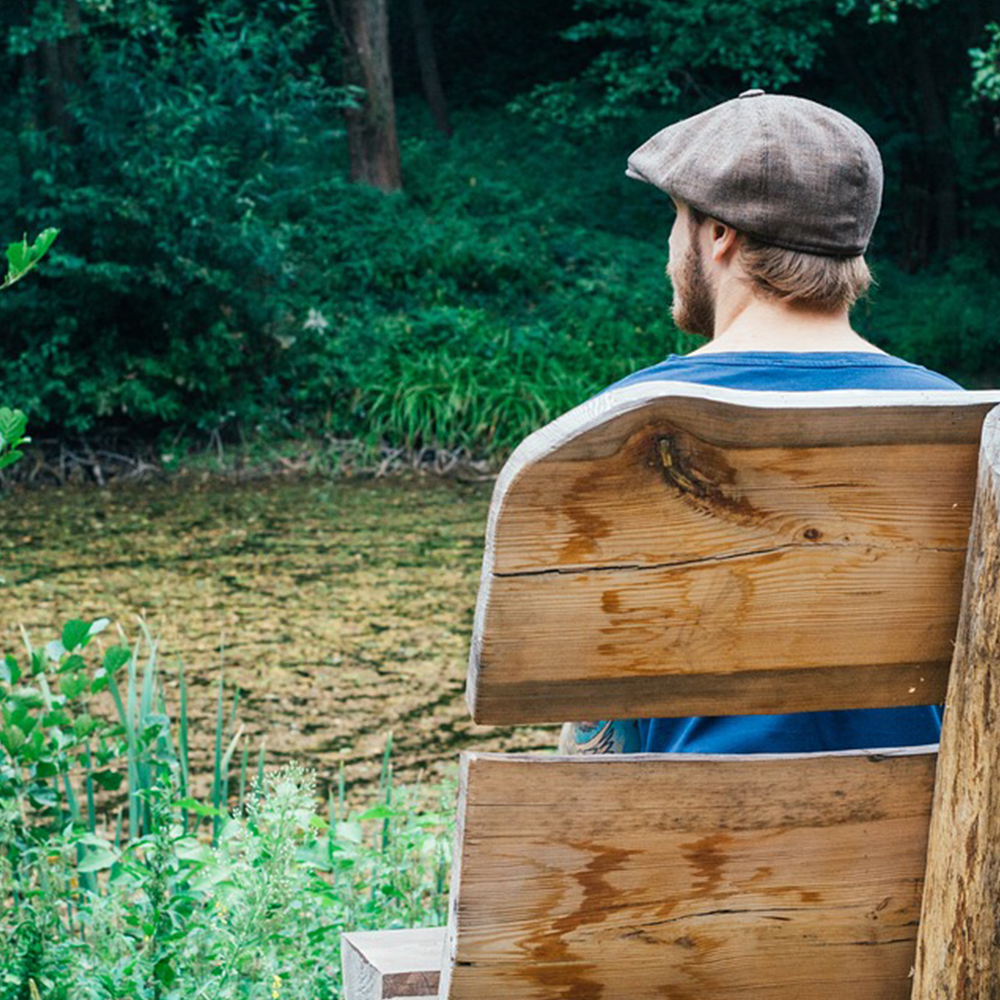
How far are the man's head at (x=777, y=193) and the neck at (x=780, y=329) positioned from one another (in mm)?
10

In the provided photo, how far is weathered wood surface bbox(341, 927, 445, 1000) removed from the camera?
64.8 inches

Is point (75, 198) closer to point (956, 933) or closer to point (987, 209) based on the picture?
point (987, 209)

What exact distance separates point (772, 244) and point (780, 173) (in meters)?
0.08

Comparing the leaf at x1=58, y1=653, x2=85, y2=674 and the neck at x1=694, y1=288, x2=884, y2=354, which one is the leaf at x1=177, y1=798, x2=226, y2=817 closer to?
the leaf at x1=58, y1=653, x2=85, y2=674

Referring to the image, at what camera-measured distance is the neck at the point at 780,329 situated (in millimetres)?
1807

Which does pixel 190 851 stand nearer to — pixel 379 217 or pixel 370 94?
pixel 379 217

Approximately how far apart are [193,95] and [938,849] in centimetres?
1053

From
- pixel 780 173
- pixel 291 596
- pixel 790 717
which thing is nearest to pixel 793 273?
pixel 780 173

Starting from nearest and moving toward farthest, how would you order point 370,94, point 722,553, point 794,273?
point 722,553
point 794,273
point 370,94

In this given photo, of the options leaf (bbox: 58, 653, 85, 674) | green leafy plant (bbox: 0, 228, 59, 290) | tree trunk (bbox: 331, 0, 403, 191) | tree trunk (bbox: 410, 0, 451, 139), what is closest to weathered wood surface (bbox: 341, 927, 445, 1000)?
leaf (bbox: 58, 653, 85, 674)

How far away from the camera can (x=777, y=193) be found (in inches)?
70.1

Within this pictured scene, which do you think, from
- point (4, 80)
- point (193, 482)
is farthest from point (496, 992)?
point (4, 80)

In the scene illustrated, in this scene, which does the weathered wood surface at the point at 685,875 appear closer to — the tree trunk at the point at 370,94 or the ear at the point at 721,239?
the ear at the point at 721,239

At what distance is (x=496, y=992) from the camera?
50.8 inches
